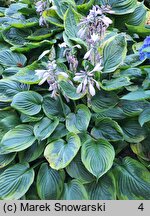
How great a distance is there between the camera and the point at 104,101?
213cm

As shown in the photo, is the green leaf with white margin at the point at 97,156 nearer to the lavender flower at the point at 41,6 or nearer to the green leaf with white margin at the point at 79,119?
the green leaf with white margin at the point at 79,119

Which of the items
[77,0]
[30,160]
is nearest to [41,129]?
[30,160]

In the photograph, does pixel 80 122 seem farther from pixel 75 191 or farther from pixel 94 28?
pixel 94 28

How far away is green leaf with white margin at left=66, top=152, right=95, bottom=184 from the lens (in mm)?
1918

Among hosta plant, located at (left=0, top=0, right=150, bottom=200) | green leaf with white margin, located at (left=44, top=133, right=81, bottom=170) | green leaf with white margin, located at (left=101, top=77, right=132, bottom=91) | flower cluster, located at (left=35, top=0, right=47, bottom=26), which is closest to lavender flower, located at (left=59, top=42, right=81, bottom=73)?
hosta plant, located at (left=0, top=0, right=150, bottom=200)

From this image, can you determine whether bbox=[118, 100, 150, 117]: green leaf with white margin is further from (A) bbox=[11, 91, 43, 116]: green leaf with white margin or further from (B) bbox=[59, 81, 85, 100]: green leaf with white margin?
(A) bbox=[11, 91, 43, 116]: green leaf with white margin

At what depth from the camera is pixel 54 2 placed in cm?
271

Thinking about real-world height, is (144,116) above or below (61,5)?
below

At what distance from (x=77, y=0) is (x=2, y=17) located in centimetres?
72

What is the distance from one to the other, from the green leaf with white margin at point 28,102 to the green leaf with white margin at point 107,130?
1.25 ft

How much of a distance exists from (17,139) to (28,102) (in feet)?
0.82

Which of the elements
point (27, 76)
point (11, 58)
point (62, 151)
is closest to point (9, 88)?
point (27, 76)

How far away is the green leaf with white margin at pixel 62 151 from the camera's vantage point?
6.04 feet

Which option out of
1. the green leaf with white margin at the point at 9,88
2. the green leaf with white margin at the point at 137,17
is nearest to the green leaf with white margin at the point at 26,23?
the green leaf with white margin at the point at 9,88
